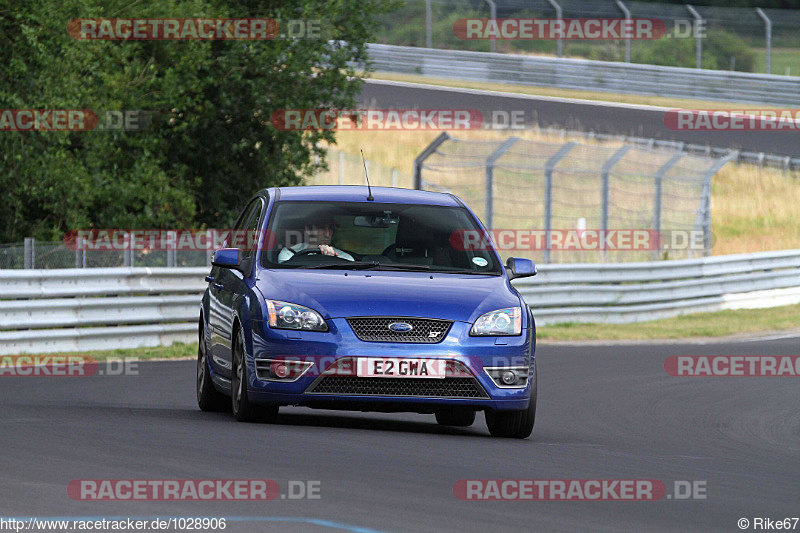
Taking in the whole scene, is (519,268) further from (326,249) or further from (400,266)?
(326,249)

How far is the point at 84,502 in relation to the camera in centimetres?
668

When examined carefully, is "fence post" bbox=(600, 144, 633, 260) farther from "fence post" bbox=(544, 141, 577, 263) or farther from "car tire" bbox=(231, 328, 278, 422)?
"car tire" bbox=(231, 328, 278, 422)

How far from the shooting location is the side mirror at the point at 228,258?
10297 mm

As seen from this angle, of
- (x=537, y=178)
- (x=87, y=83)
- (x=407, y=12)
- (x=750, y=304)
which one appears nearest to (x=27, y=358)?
(x=87, y=83)

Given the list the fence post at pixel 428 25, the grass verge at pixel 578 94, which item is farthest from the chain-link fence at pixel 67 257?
the grass verge at pixel 578 94

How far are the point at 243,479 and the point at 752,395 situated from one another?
773cm

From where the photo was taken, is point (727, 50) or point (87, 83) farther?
point (727, 50)

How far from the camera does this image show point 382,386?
370 inches

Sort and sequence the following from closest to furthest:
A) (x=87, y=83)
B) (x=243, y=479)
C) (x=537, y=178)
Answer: (x=243, y=479) < (x=87, y=83) < (x=537, y=178)

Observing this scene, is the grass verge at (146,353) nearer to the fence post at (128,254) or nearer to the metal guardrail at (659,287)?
the fence post at (128,254)

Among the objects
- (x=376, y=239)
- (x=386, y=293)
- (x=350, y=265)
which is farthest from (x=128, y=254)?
(x=386, y=293)

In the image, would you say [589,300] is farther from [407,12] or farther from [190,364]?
[407,12]

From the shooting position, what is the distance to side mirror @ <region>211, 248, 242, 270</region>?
10297 millimetres

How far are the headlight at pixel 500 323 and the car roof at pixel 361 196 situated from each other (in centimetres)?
143
